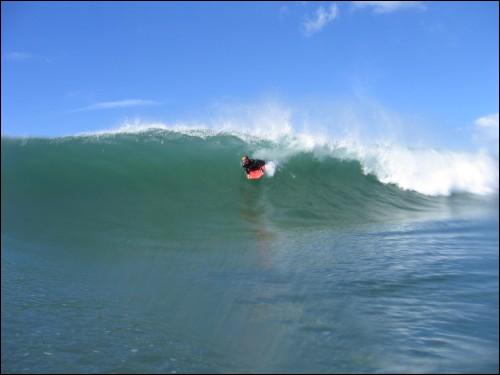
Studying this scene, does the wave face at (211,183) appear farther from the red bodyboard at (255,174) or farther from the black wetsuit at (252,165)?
→ the black wetsuit at (252,165)

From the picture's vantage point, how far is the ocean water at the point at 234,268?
12.3ft

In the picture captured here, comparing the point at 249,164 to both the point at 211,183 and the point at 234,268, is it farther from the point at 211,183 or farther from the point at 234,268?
the point at 234,268

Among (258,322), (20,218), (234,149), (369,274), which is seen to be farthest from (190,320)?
(234,149)

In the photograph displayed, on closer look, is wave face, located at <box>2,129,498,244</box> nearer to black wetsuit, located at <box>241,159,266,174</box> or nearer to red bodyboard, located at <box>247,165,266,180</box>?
red bodyboard, located at <box>247,165,266,180</box>

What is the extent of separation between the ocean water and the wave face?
0.08m

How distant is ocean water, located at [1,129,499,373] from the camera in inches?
148

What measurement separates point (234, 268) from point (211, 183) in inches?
270

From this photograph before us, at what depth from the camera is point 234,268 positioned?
6473 mm

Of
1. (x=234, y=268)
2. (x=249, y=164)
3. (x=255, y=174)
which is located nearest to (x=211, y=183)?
(x=249, y=164)

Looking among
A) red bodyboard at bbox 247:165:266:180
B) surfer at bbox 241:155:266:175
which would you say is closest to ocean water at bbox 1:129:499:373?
red bodyboard at bbox 247:165:266:180

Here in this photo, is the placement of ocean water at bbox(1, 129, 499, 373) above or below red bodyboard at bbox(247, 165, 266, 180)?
below

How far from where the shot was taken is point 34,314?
4578mm

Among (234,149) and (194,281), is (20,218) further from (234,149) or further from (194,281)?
(234,149)

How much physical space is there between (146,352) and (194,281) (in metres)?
2.11
